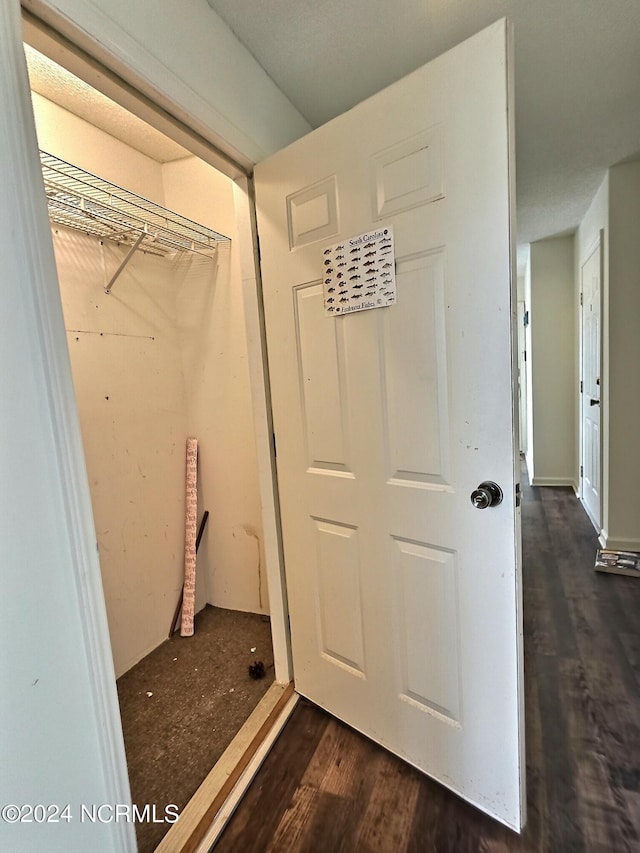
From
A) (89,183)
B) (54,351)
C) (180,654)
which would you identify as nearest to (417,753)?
(180,654)

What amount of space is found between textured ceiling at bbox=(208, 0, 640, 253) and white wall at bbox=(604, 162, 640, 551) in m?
0.61

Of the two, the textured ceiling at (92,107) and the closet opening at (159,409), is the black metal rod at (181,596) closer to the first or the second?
the closet opening at (159,409)

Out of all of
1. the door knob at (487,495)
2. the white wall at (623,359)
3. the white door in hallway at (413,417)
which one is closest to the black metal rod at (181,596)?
the white door in hallway at (413,417)

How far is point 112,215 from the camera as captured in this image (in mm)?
1683

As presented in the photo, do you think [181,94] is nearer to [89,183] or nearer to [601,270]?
[89,183]

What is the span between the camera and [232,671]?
6.11 ft

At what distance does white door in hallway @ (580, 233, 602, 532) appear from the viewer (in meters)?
3.00

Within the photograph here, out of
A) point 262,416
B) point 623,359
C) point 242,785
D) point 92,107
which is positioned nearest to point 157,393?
point 262,416

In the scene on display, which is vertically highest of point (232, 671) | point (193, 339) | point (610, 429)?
point (193, 339)

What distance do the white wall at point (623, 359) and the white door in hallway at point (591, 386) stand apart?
0.77 feet

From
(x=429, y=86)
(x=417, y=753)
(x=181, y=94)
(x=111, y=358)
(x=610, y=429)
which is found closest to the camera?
(x=429, y=86)

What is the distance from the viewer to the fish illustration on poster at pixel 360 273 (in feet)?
3.79

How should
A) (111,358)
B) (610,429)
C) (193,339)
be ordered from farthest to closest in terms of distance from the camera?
(610,429) < (193,339) < (111,358)

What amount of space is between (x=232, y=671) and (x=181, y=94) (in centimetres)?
215
